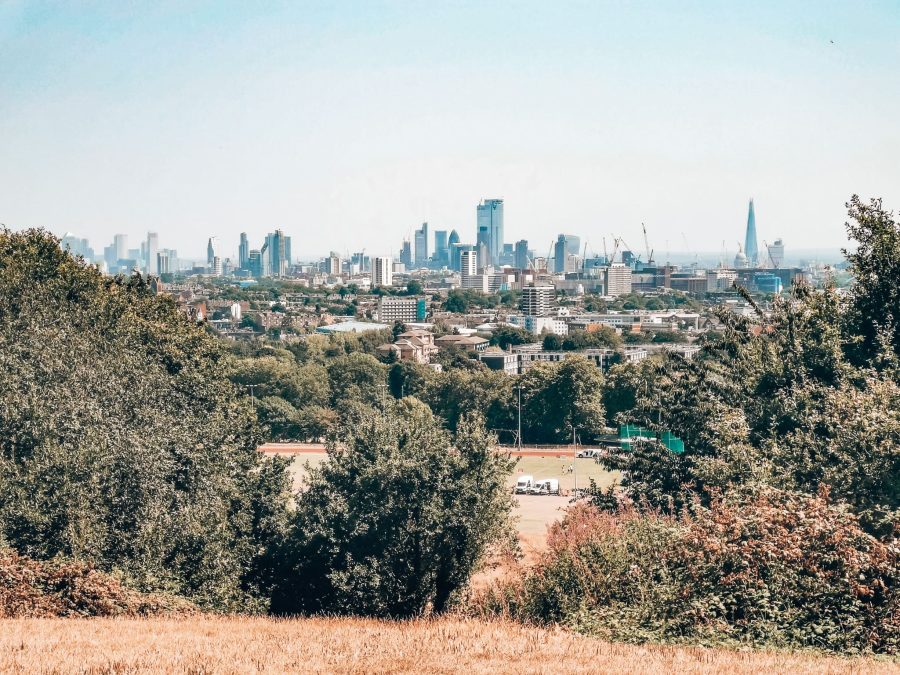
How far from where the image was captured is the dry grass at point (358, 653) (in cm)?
794

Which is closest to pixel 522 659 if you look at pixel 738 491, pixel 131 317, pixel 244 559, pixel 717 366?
pixel 738 491

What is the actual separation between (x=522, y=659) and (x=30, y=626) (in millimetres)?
4558

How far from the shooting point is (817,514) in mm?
9820

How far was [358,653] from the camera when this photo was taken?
8.51 metres

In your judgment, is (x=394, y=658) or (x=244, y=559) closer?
(x=394, y=658)

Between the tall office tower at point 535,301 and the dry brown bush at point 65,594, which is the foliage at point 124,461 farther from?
the tall office tower at point 535,301

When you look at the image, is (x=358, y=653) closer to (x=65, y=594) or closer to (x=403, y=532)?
(x=403, y=532)

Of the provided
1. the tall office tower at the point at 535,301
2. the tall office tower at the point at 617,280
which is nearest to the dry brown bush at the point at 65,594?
the tall office tower at the point at 535,301

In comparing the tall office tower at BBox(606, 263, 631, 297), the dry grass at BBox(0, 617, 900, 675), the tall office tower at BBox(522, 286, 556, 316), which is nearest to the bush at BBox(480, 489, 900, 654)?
the dry grass at BBox(0, 617, 900, 675)

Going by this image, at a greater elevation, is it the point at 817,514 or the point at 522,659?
the point at 817,514

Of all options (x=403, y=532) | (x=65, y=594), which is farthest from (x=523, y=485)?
(x=65, y=594)

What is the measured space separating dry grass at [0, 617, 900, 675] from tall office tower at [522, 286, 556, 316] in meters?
117

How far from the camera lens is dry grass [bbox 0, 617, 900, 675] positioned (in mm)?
7941

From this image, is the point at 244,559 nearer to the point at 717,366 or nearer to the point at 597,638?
the point at 597,638
